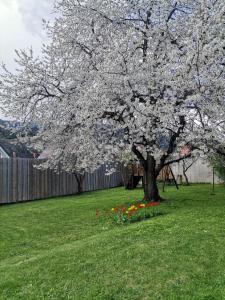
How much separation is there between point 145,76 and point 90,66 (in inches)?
85.5

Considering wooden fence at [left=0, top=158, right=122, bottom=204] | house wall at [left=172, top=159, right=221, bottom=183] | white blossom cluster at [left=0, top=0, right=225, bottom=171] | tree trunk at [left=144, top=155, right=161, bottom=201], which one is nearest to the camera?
white blossom cluster at [left=0, top=0, right=225, bottom=171]

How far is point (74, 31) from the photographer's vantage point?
38.1ft

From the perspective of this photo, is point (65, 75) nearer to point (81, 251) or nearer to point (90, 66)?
point (90, 66)

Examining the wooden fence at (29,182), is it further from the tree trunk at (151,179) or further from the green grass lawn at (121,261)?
the green grass lawn at (121,261)

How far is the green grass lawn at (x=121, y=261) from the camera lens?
14.9ft

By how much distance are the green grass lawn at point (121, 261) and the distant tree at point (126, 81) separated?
103 inches

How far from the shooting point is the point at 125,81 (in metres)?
9.72

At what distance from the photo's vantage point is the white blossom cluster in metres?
9.66

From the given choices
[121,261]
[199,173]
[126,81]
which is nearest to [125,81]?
[126,81]

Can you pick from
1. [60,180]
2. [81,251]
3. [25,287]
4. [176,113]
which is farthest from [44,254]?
[60,180]

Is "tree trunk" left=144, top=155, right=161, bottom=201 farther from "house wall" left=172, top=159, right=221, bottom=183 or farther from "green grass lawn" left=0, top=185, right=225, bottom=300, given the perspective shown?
"house wall" left=172, top=159, right=221, bottom=183

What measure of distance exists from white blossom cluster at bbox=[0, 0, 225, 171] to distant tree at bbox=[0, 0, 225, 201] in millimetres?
27

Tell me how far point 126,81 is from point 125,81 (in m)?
0.02

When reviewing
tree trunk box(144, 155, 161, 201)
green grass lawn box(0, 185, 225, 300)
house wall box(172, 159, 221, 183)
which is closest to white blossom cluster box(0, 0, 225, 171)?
tree trunk box(144, 155, 161, 201)
